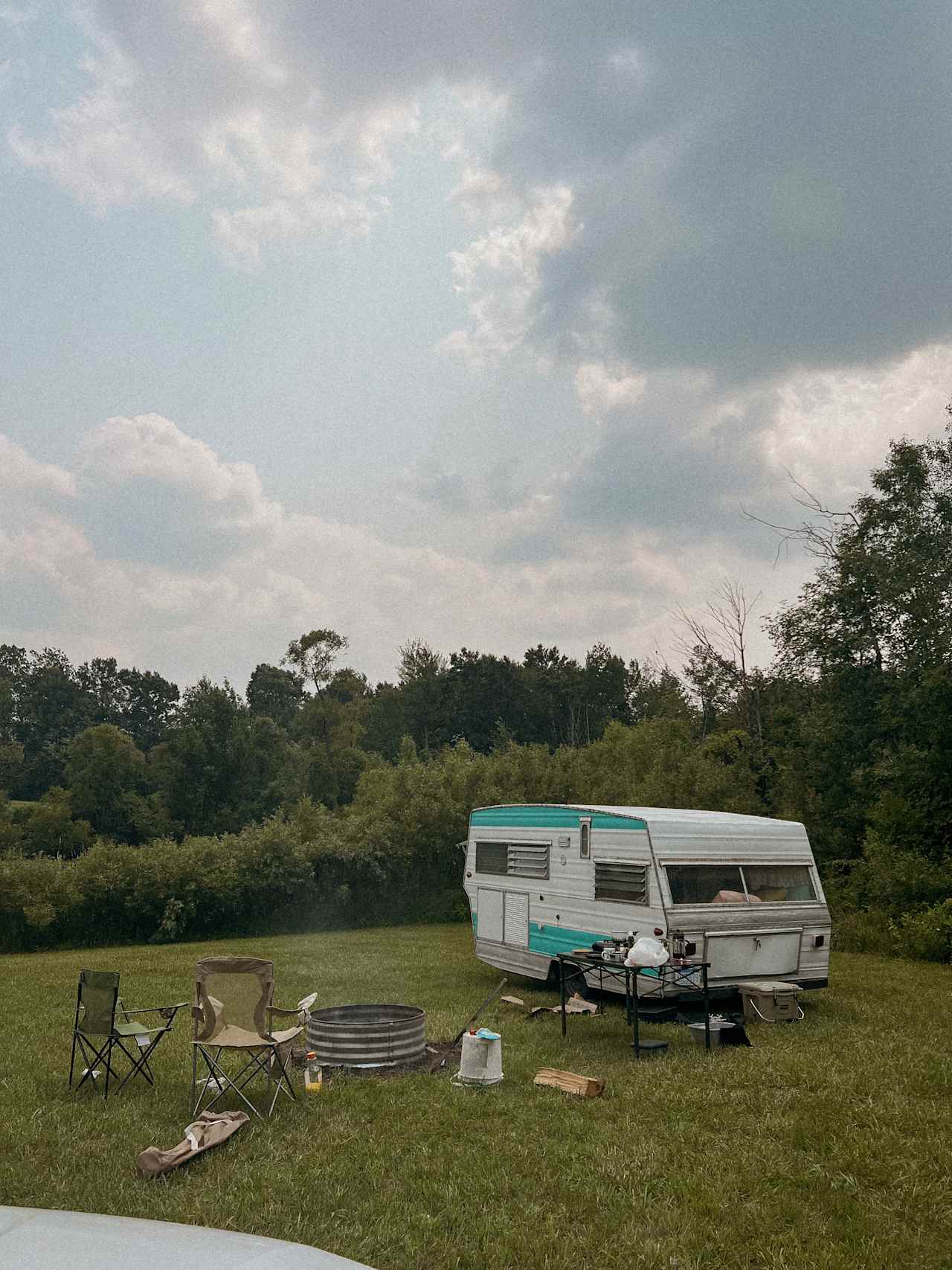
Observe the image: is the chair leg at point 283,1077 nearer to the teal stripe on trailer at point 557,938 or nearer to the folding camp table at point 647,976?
the folding camp table at point 647,976

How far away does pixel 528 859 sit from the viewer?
11.2 metres

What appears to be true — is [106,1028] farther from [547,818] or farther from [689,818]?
[689,818]

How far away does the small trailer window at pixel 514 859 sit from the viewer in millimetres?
10938

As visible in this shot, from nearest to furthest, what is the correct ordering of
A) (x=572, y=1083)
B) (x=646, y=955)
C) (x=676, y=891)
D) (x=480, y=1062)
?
1. (x=572, y=1083)
2. (x=480, y=1062)
3. (x=646, y=955)
4. (x=676, y=891)

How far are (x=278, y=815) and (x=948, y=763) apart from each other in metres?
14.5

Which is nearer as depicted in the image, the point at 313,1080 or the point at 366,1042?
the point at 313,1080

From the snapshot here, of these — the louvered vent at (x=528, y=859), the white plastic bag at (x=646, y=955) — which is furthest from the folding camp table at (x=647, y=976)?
the louvered vent at (x=528, y=859)

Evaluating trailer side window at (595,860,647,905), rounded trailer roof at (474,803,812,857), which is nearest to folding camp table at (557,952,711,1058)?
trailer side window at (595,860,647,905)

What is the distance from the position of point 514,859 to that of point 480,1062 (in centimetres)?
469

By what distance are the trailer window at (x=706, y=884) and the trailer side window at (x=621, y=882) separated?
0.30 metres

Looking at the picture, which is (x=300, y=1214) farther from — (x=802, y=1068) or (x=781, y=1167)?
(x=802, y=1068)

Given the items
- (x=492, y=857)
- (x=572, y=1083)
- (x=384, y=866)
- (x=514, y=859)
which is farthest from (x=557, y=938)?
(x=384, y=866)

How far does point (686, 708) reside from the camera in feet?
83.6

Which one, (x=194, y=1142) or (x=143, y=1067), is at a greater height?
(x=194, y=1142)
